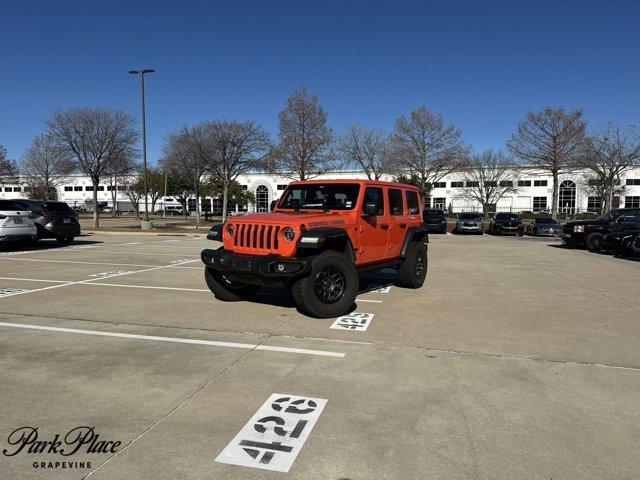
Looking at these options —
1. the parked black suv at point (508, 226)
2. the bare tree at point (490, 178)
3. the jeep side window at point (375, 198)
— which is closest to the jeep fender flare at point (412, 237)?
the jeep side window at point (375, 198)

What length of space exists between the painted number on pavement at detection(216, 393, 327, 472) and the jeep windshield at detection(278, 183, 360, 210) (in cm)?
381

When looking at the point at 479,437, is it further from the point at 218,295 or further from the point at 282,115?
the point at 282,115

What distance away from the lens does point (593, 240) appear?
56.2 feet

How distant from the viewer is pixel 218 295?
23.4ft

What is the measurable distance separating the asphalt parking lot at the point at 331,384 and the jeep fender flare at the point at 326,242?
93cm

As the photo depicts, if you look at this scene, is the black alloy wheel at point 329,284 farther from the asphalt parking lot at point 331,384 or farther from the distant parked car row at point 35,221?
the distant parked car row at point 35,221

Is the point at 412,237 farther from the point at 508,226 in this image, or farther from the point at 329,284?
the point at 508,226

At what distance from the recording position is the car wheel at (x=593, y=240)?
55.6 ft

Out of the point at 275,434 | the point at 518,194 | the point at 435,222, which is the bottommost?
the point at 275,434

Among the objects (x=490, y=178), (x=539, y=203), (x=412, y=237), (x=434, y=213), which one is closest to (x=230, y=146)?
(x=434, y=213)

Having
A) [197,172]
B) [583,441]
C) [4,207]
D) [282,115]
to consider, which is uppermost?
[282,115]

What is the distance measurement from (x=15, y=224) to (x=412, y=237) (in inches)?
494

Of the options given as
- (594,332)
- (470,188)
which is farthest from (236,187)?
(594,332)

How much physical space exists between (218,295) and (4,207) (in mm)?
11727
